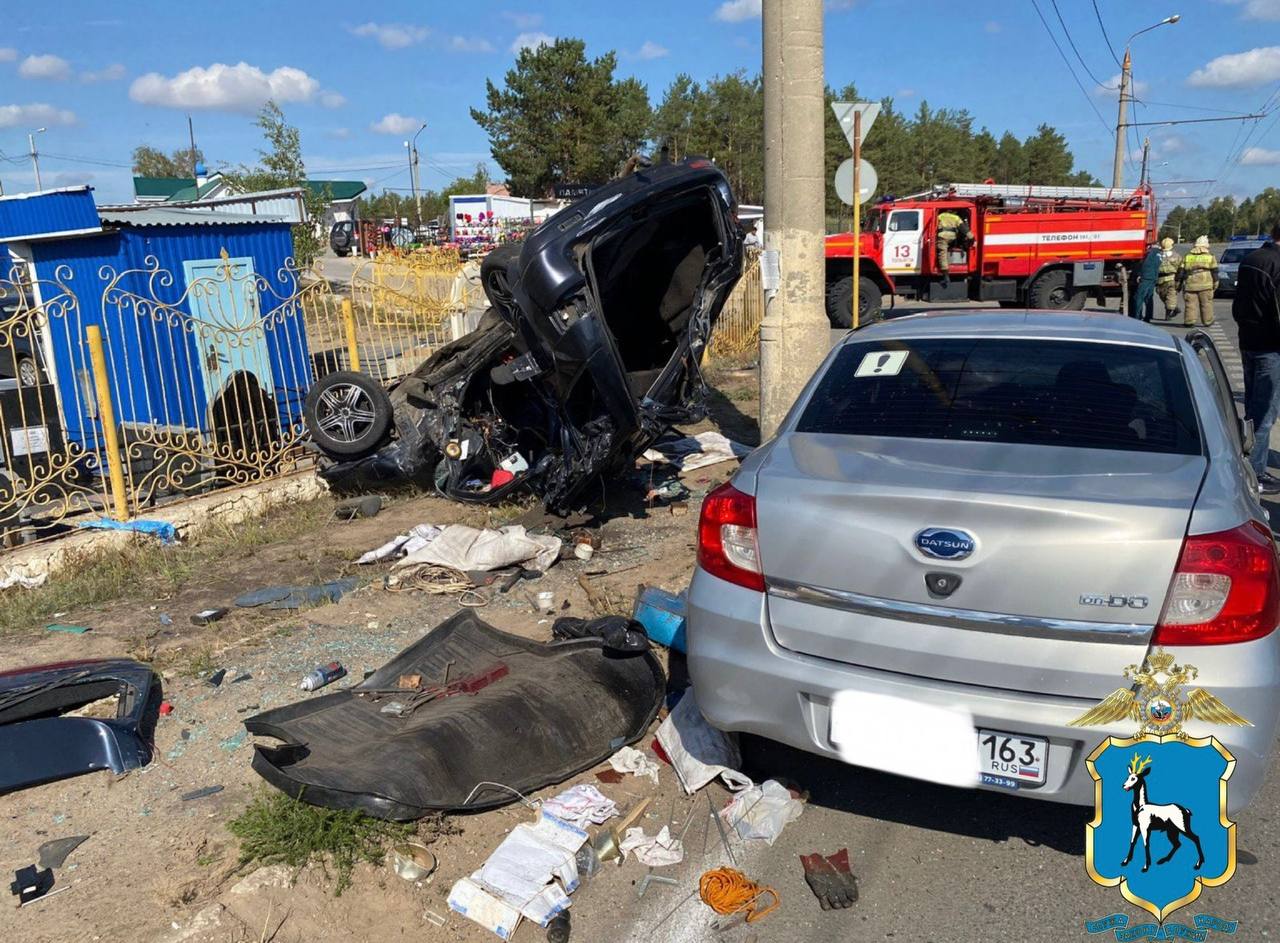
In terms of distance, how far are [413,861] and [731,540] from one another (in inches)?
56.5

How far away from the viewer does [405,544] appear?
243 inches

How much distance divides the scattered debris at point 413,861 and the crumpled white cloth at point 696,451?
Answer: 501cm

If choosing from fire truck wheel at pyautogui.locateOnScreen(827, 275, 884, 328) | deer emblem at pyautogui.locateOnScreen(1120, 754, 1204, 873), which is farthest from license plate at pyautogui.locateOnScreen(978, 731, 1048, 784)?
fire truck wheel at pyautogui.locateOnScreen(827, 275, 884, 328)

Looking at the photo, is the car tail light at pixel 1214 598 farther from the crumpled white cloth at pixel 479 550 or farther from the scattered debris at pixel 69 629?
the scattered debris at pixel 69 629

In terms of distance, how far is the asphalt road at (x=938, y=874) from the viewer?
2689 millimetres

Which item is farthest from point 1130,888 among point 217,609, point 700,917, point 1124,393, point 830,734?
point 217,609

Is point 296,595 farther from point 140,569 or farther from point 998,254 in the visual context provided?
point 998,254

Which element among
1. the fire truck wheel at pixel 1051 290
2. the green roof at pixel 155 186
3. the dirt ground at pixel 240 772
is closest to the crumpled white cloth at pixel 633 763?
the dirt ground at pixel 240 772

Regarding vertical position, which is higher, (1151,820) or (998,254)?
(998,254)

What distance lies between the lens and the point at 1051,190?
21.2 meters

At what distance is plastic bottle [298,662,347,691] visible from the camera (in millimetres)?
4320

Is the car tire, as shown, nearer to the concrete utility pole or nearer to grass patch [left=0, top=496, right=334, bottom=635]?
grass patch [left=0, top=496, right=334, bottom=635]

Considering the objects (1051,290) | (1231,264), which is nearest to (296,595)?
(1051,290)

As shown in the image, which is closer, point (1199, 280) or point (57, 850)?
point (57, 850)
